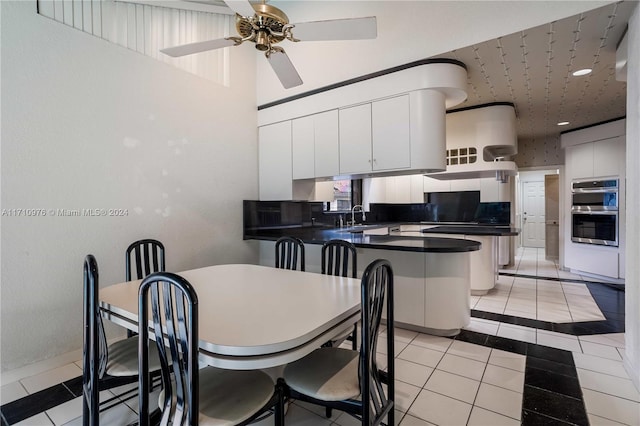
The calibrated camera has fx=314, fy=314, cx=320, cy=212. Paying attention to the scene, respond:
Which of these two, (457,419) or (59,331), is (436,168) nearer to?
(457,419)

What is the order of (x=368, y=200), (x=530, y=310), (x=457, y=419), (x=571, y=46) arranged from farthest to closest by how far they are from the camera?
(x=368, y=200), (x=530, y=310), (x=571, y=46), (x=457, y=419)

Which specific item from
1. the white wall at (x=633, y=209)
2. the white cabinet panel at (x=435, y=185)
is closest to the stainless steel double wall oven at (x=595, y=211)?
the white cabinet panel at (x=435, y=185)

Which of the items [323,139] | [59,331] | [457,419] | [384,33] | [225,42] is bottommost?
[457,419]

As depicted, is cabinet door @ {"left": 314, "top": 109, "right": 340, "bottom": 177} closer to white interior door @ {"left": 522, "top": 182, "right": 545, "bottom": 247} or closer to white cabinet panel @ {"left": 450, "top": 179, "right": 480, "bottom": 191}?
white cabinet panel @ {"left": 450, "top": 179, "right": 480, "bottom": 191}

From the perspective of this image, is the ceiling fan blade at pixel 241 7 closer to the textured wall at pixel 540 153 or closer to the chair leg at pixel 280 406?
the chair leg at pixel 280 406

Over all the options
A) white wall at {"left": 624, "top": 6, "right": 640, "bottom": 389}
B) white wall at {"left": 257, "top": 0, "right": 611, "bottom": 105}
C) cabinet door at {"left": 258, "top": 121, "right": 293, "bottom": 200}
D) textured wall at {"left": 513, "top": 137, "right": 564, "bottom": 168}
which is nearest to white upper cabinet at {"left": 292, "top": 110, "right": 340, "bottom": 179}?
cabinet door at {"left": 258, "top": 121, "right": 293, "bottom": 200}

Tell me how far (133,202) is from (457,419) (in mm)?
3012

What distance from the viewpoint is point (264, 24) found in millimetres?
1826

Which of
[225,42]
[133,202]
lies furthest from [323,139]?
[133,202]

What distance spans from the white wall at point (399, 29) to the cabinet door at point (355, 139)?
16.5 inches

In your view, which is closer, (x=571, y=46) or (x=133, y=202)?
(x=571, y=46)

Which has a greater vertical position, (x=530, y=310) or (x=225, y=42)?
(x=225, y=42)

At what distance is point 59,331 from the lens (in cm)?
249

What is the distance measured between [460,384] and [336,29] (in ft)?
7.99
